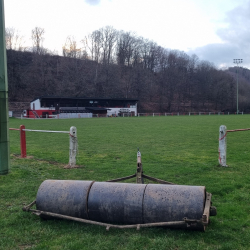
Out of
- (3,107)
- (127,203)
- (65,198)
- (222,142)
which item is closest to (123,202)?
(127,203)

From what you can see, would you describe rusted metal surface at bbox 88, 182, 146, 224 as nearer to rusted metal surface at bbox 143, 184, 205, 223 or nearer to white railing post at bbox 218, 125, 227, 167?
rusted metal surface at bbox 143, 184, 205, 223

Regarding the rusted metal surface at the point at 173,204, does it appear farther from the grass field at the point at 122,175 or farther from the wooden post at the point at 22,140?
the wooden post at the point at 22,140

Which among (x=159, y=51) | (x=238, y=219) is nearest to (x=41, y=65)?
(x=159, y=51)

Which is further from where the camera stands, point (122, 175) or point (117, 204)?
point (122, 175)

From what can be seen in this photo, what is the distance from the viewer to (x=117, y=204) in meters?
4.03

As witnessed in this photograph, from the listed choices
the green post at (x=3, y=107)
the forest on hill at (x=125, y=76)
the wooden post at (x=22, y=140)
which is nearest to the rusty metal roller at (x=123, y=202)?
the green post at (x=3, y=107)

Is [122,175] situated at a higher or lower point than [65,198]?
lower

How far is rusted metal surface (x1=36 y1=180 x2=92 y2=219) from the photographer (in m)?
4.16

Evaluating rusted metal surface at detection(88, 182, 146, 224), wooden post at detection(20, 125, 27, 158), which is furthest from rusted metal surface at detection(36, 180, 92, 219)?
wooden post at detection(20, 125, 27, 158)

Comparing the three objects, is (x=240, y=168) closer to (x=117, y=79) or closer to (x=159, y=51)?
(x=117, y=79)

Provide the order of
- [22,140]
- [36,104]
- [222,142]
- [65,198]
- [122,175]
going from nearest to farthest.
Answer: [65,198] → [122,175] → [222,142] → [22,140] → [36,104]

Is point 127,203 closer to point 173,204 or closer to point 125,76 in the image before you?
point 173,204

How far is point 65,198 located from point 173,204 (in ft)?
5.20

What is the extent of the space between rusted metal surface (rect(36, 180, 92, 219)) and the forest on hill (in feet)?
248
